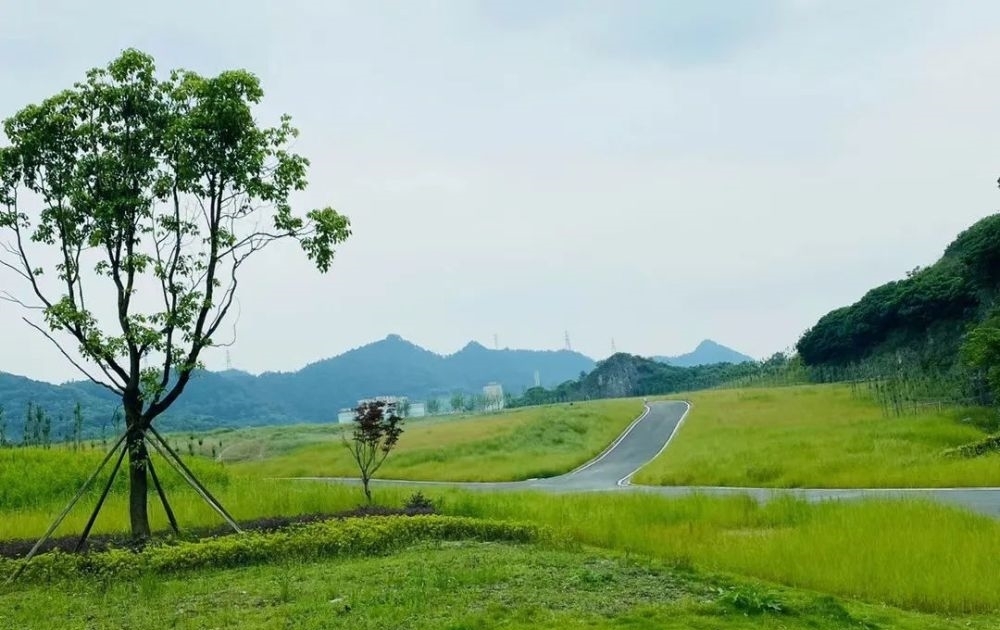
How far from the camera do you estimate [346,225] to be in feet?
50.0

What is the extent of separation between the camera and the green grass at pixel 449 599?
7.53 metres

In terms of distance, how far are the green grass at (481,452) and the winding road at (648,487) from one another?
1343 millimetres

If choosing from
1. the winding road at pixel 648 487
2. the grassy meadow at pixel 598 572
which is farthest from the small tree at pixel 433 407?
the grassy meadow at pixel 598 572

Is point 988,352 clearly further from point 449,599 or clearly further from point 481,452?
point 449,599

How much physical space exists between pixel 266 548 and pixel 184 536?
250cm

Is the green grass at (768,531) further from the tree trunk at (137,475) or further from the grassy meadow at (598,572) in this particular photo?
the tree trunk at (137,475)

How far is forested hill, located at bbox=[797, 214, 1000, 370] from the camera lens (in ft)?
141

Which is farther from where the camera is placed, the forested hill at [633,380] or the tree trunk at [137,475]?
the forested hill at [633,380]

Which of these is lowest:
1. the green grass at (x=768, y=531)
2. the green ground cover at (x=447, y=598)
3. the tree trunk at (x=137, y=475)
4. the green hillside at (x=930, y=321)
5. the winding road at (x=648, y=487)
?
the winding road at (x=648, y=487)

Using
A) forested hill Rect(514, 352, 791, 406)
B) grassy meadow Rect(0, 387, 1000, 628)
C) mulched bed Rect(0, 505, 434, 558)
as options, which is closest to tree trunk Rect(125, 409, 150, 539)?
mulched bed Rect(0, 505, 434, 558)

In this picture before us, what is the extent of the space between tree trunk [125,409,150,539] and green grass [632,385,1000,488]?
19280 mm

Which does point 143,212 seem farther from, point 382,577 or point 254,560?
point 382,577

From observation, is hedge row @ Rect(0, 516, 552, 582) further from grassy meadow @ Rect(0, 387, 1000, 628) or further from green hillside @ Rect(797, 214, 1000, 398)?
green hillside @ Rect(797, 214, 1000, 398)

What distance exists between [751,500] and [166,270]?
40.2ft
